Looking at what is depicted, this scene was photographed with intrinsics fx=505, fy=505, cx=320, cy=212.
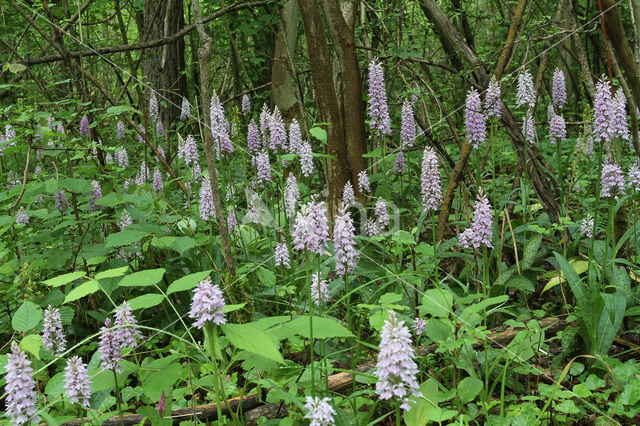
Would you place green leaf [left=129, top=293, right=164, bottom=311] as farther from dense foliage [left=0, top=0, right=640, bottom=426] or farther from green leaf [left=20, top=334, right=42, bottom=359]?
green leaf [left=20, top=334, right=42, bottom=359]

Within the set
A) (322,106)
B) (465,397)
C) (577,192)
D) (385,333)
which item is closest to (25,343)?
(385,333)

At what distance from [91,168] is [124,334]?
1416mm

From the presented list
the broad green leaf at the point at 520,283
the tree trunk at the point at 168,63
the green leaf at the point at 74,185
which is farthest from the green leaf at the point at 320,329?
the tree trunk at the point at 168,63

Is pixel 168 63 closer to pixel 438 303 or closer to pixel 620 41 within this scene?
pixel 620 41

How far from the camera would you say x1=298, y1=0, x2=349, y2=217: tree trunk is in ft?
11.9

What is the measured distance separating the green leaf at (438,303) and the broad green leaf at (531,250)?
1.26 m

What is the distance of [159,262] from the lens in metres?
3.38

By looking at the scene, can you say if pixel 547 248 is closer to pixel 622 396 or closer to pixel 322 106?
pixel 622 396

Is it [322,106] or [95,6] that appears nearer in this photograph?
[322,106]

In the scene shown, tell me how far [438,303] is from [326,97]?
2167 mm

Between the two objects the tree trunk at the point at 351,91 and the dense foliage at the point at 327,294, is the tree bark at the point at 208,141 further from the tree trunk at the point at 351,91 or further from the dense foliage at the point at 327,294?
the tree trunk at the point at 351,91

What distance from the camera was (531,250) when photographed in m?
3.09

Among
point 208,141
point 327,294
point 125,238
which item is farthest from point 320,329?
point 125,238

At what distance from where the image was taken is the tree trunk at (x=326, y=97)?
3.62m
